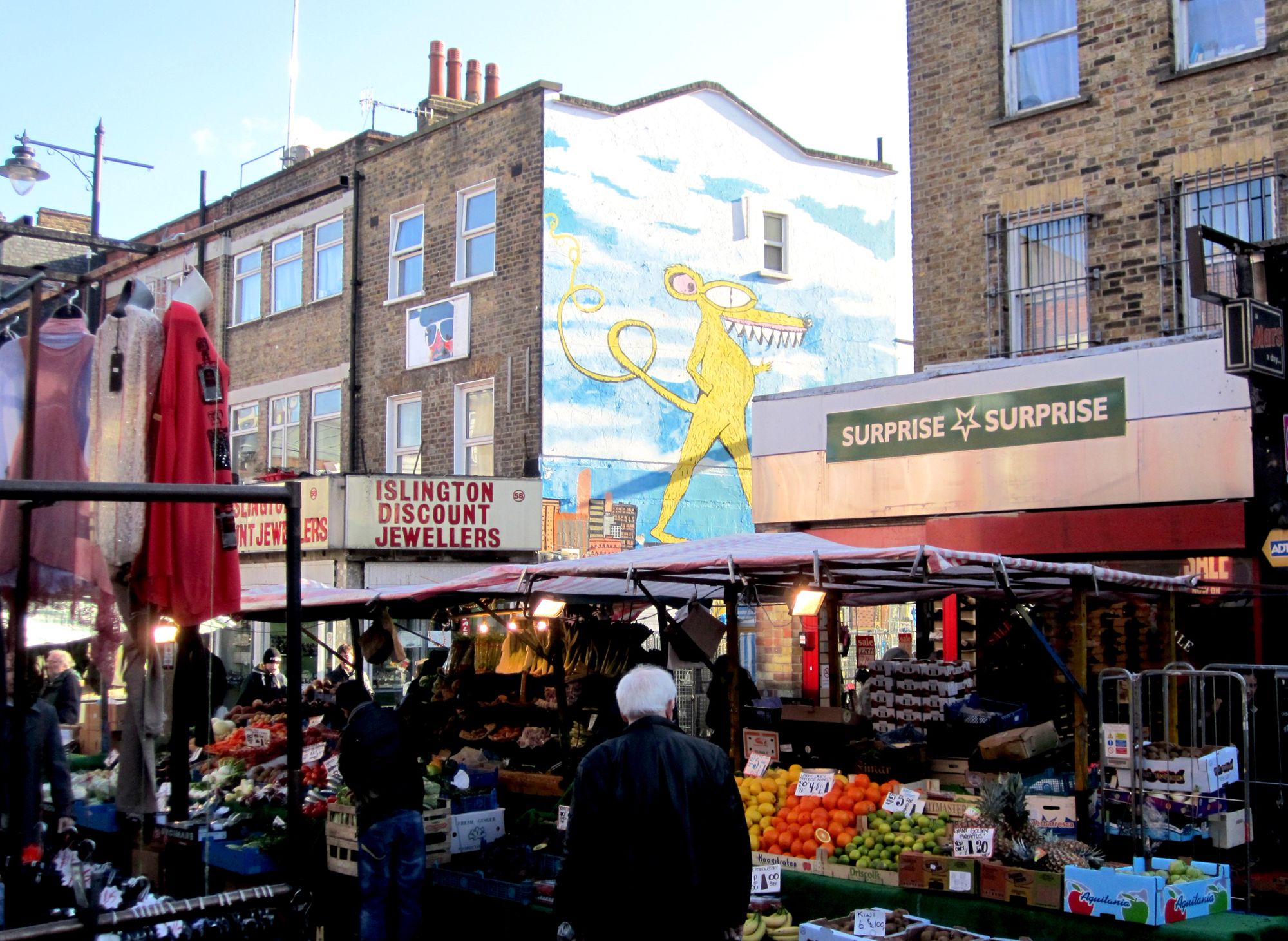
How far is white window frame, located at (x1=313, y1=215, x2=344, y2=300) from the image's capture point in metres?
24.1

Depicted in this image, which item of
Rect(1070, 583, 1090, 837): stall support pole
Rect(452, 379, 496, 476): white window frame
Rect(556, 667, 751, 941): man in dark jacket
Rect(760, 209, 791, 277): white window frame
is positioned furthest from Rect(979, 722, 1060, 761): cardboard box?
Rect(760, 209, 791, 277): white window frame

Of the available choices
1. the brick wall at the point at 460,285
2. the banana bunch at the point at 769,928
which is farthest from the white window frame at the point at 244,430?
the banana bunch at the point at 769,928

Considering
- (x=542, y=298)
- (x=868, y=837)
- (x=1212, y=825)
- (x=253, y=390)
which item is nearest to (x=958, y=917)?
(x=868, y=837)

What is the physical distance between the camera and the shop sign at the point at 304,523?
67.6 ft

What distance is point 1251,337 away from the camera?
11.8 m

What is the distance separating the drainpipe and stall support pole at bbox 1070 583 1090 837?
54.9 ft

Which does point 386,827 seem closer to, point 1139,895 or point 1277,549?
point 1139,895

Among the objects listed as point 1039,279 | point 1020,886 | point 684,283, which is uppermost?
point 684,283

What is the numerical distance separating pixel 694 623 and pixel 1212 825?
413cm

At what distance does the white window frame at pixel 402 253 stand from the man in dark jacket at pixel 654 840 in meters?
18.3

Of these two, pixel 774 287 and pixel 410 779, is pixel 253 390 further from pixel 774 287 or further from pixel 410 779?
pixel 410 779

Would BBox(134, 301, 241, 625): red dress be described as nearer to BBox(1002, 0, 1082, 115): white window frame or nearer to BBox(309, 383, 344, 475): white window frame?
BBox(1002, 0, 1082, 115): white window frame

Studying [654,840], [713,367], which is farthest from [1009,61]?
[654,840]

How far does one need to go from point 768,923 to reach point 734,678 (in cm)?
222
